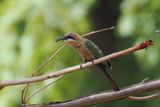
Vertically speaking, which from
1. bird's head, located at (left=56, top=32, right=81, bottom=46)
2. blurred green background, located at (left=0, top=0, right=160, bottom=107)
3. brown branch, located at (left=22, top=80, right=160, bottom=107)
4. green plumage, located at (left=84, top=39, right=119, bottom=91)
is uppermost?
blurred green background, located at (left=0, top=0, right=160, bottom=107)

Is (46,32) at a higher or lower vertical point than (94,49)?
higher

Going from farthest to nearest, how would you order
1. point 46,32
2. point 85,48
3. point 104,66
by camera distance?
1. point 46,32
2. point 85,48
3. point 104,66

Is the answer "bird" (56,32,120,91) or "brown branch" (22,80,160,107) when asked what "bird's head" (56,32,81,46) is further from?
"brown branch" (22,80,160,107)

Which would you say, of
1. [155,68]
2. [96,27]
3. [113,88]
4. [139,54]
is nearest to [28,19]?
[139,54]

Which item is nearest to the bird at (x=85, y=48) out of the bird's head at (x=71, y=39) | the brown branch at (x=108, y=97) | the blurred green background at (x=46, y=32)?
→ the bird's head at (x=71, y=39)

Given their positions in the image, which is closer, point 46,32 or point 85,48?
point 85,48

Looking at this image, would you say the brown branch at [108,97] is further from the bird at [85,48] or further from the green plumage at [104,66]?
the bird at [85,48]

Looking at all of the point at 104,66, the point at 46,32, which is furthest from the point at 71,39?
the point at 46,32

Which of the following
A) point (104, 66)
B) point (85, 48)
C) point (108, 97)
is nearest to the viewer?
point (108, 97)

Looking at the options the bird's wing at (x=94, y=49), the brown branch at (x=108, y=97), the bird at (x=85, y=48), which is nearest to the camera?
the brown branch at (x=108, y=97)

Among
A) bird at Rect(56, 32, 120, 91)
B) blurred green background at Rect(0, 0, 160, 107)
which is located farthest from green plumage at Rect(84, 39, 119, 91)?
blurred green background at Rect(0, 0, 160, 107)

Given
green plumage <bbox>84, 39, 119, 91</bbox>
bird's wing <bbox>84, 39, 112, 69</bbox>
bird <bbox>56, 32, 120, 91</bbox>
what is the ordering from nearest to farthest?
green plumage <bbox>84, 39, 119, 91</bbox>, bird <bbox>56, 32, 120, 91</bbox>, bird's wing <bbox>84, 39, 112, 69</bbox>

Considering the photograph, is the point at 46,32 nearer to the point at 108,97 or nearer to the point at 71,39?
the point at 71,39

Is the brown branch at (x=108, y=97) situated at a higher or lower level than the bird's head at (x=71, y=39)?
lower
